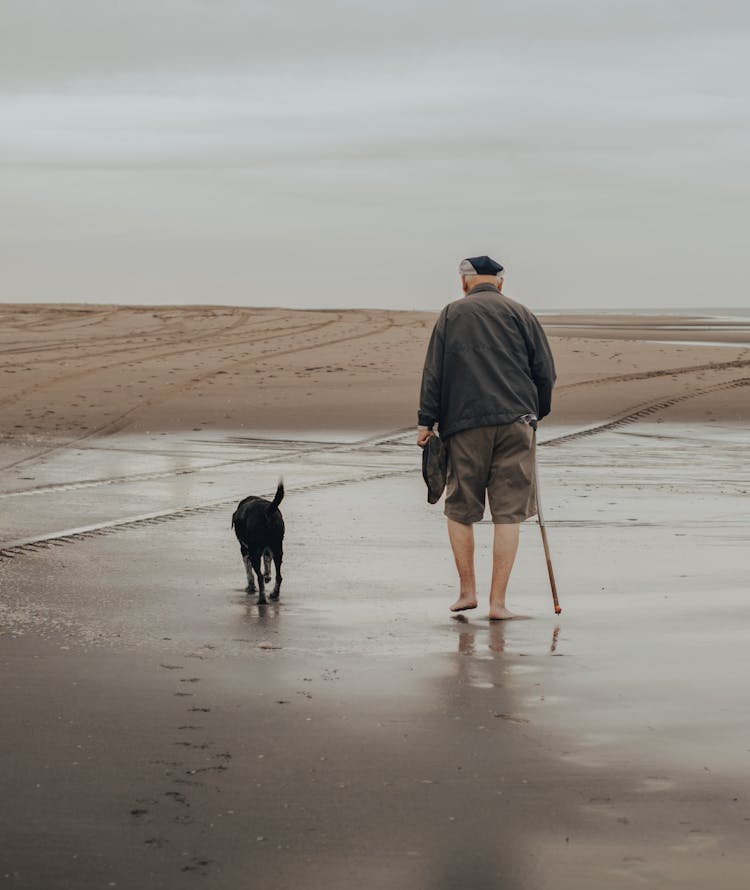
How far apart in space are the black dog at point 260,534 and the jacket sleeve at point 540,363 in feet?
4.31

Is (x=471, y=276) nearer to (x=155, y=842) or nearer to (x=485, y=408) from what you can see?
(x=485, y=408)

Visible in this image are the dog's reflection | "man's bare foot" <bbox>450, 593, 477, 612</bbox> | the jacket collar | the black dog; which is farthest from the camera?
the black dog

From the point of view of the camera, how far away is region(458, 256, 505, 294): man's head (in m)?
6.73

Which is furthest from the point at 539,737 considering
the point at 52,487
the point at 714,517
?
the point at 52,487

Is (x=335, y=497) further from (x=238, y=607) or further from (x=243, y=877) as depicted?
(x=243, y=877)

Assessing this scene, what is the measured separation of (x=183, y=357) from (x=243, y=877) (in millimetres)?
22526

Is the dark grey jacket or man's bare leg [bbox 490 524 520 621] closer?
man's bare leg [bbox 490 524 520 621]

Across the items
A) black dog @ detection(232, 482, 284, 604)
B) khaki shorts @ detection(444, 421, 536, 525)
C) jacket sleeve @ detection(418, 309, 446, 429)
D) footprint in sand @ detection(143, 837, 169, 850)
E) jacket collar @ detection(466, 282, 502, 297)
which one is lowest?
footprint in sand @ detection(143, 837, 169, 850)

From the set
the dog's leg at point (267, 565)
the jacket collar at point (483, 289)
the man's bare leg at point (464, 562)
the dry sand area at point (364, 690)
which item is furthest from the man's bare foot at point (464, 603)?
the jacket collar at point (483, 289)

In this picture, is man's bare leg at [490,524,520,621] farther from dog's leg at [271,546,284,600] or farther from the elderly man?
dog's leg at [271,546,284,600]

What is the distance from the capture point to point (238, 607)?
259 inches

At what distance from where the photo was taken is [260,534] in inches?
272

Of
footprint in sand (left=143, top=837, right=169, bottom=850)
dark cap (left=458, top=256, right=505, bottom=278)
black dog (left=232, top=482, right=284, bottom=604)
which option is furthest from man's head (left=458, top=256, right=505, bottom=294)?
footprint in sand (left=143, top=837, right=169, bottom=850)

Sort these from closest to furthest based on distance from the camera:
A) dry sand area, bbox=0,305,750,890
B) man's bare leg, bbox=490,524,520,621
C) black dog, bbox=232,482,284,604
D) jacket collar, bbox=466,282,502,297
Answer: dry sand area, bbox=0,305,750,890
man's bare leg, bbox=490,524,520,621
jacket collar, bbox=466,282,502,297
black dog, bbox=232,482,284,604
